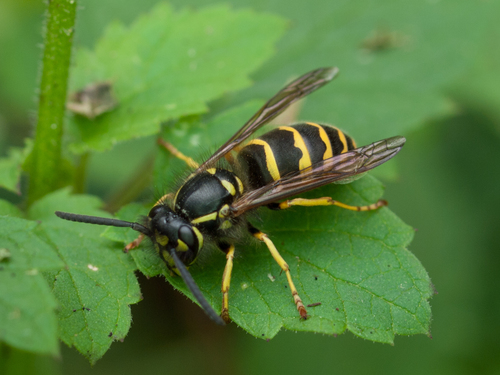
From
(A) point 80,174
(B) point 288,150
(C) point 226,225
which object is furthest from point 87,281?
(B) point 288,150

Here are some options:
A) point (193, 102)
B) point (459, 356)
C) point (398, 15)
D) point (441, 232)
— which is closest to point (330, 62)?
point (398, 15)

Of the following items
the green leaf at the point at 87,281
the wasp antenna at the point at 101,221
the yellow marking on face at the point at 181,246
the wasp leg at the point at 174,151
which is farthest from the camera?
the wasp leg at the point at 174,151

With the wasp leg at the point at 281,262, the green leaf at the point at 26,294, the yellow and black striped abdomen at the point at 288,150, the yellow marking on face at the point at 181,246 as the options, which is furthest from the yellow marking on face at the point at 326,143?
the green leaf at the point at 26,294

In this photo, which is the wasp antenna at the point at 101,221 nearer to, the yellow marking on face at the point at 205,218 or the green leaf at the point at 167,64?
the yellow marking on face at the point at 205,218

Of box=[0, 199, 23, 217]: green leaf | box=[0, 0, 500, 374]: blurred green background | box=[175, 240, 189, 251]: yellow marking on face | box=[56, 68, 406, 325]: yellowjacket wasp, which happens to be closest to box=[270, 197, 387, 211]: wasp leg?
box=[56, 68, 406, 325]: yellowjacket wasp

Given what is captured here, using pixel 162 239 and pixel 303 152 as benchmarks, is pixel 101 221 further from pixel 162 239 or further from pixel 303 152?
pixel 303 152

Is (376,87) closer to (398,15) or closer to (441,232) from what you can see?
(398,15)

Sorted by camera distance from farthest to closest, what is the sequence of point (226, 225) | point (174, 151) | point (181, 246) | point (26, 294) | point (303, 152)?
point (174, 151), point (303, 152), point (226, 225), point (181, 246), point (26, 294)
